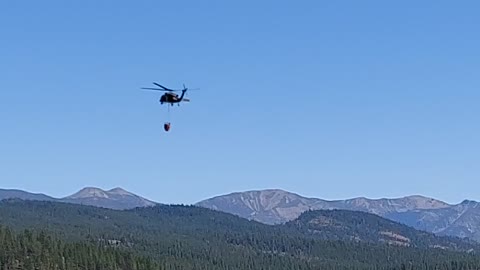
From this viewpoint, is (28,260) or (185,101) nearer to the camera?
(185,101)

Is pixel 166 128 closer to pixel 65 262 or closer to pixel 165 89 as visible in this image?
pixel 165 89

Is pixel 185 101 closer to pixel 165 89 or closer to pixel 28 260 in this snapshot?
pixel 165 89

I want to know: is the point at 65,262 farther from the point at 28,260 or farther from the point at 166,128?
the point at 166,128

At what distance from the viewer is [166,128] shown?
212 ft

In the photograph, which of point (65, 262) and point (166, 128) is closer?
point (166, 128)

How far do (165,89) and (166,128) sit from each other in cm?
396

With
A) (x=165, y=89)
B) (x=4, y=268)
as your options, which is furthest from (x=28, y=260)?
(x=165, y=89)

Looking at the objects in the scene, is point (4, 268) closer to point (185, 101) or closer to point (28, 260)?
point (28, 260)

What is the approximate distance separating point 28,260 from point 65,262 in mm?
7902

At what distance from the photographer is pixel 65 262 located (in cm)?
19900

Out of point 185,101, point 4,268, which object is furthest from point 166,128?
point 4,268

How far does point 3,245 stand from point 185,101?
142 metres

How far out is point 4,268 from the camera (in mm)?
189500

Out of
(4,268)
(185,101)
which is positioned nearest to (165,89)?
(185,101)
